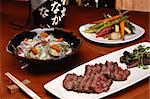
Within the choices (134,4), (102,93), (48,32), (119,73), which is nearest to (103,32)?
(48,32)

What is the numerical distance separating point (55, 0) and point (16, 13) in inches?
17.1

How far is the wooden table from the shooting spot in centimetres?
105

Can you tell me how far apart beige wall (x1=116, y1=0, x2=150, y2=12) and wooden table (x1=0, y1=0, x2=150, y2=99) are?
0.72m

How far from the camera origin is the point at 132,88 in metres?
1.06

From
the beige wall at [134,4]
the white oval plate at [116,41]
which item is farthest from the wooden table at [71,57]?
the beige wall at [134,4]

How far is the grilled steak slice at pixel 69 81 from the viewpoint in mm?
1021

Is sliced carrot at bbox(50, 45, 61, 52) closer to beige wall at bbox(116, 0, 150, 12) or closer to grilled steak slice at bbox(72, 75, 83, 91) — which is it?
grilled steak slice at bbox(72, 75, 83, 91)

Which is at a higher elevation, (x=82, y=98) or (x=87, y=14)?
(x=87, y=14)

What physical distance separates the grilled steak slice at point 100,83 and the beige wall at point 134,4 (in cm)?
145

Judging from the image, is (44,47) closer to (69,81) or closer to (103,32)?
(69,81)

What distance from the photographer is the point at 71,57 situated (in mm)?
1196

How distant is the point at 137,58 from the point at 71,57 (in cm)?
24

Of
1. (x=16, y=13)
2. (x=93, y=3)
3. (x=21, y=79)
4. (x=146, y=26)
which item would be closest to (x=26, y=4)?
(x=16, y=13)

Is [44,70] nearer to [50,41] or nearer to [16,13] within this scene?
[50,41]
